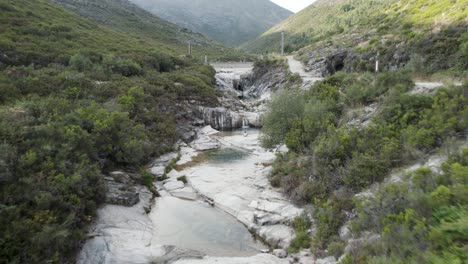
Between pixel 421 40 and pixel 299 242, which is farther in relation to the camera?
pixel 421 40

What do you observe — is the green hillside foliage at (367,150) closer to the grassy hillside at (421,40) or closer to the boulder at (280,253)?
the boulder at (280,253)

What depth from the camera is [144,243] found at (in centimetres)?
1180

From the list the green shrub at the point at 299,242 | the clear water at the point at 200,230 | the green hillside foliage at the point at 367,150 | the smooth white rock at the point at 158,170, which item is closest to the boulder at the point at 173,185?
the clear water at the point at 200,230

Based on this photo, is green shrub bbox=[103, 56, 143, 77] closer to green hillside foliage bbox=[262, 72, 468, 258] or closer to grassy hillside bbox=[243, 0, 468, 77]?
green hillside foliage bbox=[262, 72, 468, 258]

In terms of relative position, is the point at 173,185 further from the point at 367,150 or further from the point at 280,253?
the point at 367,150

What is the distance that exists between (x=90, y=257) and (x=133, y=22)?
98980mm

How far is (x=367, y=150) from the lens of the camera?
12828mm

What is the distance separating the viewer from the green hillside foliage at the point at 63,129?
969 cm

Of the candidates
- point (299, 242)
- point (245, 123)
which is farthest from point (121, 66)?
point (299, 242)

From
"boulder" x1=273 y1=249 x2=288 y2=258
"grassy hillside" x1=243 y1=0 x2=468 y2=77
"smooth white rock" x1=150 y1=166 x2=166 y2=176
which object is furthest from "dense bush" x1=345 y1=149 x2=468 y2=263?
"grassy hillside" x1=243 y1=0 x2=468 y2=77

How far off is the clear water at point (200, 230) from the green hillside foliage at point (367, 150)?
2.65 metres

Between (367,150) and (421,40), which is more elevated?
(421,40)

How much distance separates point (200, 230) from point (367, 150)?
8208 millimetres

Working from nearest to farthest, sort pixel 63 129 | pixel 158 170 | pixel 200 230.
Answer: pixel 200 230, pixel 63 129, pixel 158 170
